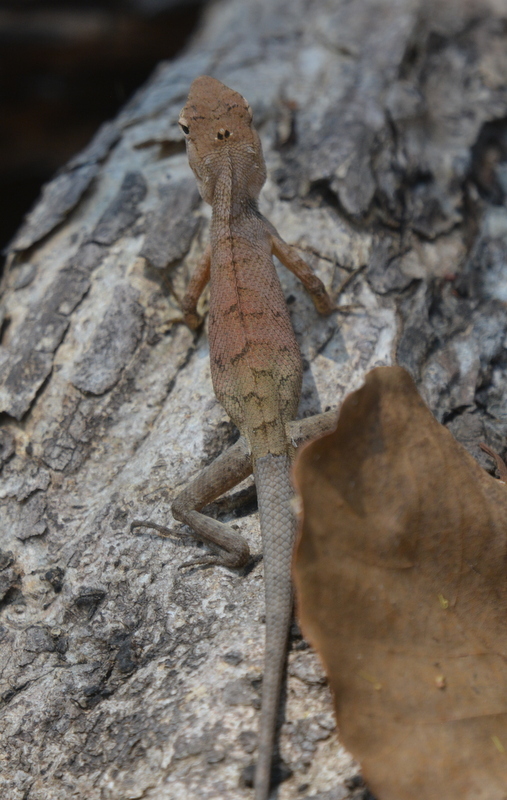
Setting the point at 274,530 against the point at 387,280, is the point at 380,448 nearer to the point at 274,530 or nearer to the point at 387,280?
the point at 274,530

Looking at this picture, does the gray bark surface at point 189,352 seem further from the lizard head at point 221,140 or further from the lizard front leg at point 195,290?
the lizard head at point 221,140

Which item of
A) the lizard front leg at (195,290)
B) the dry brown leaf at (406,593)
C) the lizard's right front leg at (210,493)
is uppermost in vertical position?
the lizard front leg at (195,290)

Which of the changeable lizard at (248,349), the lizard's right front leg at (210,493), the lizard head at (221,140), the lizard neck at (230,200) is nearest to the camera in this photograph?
the changeable lizard at (248,349)

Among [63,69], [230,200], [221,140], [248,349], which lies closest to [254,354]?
[248,349]

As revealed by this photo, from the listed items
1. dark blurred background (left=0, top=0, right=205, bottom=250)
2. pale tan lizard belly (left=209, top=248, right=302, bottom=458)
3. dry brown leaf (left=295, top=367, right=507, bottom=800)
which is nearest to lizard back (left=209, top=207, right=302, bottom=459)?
pale tan lizard belly (left=209, top=248, right=302, bottom=458)

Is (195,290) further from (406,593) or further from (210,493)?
(406,593)

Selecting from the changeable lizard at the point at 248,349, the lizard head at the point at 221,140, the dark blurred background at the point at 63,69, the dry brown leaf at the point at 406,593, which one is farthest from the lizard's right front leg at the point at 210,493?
the dark blurred background at the point at 63,69
